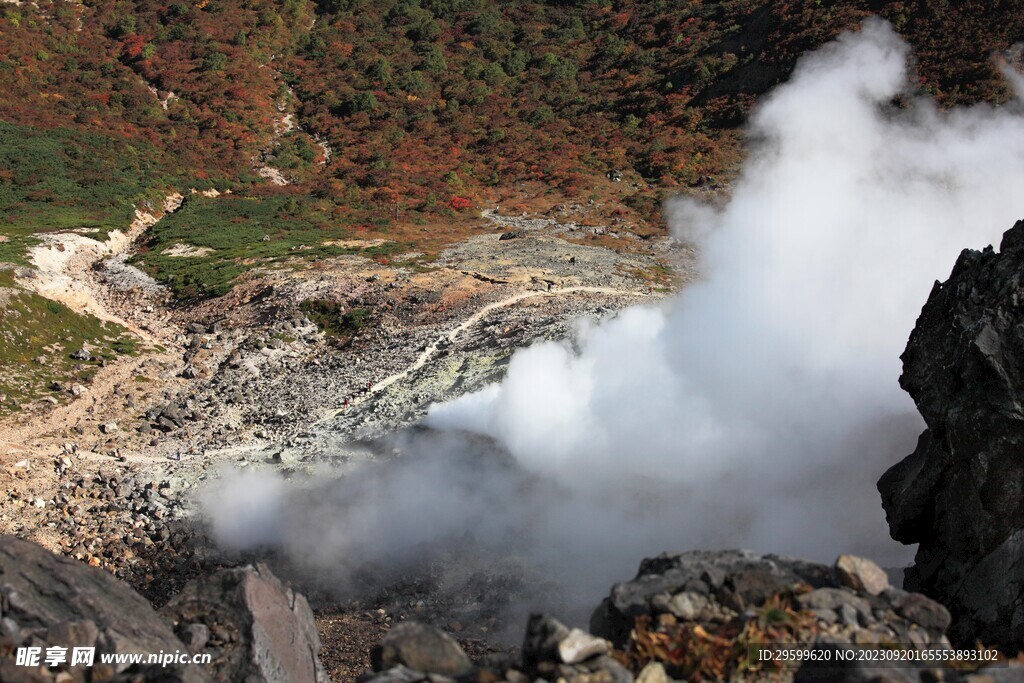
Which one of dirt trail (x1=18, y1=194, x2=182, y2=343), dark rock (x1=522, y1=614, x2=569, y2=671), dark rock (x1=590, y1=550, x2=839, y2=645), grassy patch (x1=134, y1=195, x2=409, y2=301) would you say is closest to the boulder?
dark rock (x1=522, y1=614, x2=569, y2=671)

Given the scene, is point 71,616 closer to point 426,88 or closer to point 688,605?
point 688,605

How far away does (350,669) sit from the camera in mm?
14930

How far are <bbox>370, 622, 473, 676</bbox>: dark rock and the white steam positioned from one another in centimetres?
893

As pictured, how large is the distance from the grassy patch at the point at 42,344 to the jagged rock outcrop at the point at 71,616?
15665 mm

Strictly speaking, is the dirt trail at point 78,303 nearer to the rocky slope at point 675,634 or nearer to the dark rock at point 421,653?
the rocky slope at point 675,634

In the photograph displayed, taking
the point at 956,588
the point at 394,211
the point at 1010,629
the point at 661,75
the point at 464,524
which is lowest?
the point at 1010,629

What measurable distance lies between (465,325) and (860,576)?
24.8m

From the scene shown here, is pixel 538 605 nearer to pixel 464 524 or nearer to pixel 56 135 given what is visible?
pixel 464 524

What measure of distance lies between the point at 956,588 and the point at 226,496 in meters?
15.7

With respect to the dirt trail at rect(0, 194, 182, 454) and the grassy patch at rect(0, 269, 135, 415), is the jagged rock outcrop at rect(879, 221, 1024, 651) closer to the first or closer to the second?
the dirt trail at rect(0, 194, 182, 454)

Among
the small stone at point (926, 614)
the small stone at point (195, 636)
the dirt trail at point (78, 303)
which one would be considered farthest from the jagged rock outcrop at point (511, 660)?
the dirt trail at point (78, 303)

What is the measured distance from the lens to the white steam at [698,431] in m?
18.9

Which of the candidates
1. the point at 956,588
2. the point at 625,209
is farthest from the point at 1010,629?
the point at 625,209

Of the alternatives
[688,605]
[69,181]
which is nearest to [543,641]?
[688,605]
